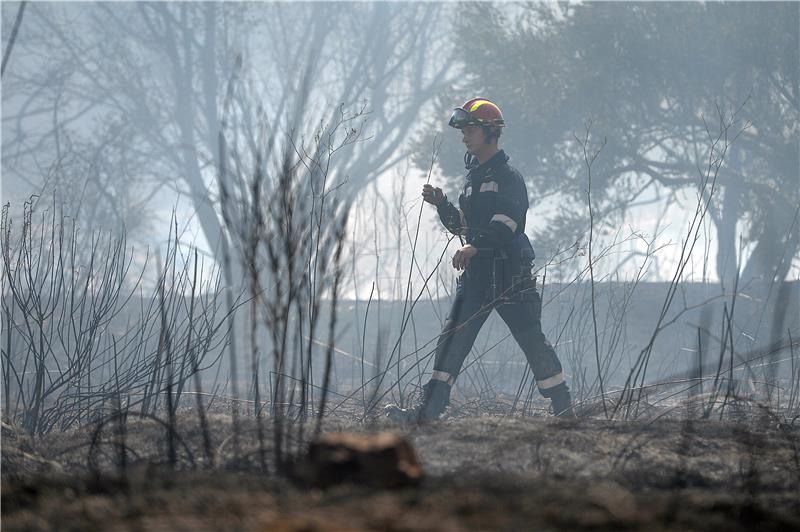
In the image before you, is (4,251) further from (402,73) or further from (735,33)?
(402,73)

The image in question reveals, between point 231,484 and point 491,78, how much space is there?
50.7ft

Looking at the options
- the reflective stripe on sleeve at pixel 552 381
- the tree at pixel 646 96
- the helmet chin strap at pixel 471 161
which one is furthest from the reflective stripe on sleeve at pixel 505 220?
the tree at pixel 646 96

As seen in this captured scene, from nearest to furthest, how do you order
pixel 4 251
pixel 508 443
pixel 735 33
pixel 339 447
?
pixel 339 447 < pixel 508 443 < pixel 4 251 < pixel 735 33

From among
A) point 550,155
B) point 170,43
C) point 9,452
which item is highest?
point 170,43

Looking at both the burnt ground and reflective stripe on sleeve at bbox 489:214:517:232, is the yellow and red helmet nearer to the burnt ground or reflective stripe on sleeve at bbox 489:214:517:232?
reflective stripe on sleeve at bbox 489:214:517:232

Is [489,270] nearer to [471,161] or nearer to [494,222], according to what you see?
[494,222]

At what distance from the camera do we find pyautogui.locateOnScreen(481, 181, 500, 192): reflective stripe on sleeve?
4875 millimetres

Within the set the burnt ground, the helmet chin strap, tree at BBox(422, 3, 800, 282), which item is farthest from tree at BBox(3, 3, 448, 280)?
the burnt ground

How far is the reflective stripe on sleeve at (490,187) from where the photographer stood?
4.88 m

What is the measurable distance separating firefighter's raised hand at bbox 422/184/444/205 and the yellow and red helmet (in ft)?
1.25

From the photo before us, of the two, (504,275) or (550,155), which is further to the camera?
(550,155)

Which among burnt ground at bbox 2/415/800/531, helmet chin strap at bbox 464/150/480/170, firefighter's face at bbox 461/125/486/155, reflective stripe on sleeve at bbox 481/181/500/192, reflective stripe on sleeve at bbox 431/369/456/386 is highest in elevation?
firefighter's face at bbox 461/125/486/155

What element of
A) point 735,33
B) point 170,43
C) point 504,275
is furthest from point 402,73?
point 504,275

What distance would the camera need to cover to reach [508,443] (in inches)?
125
